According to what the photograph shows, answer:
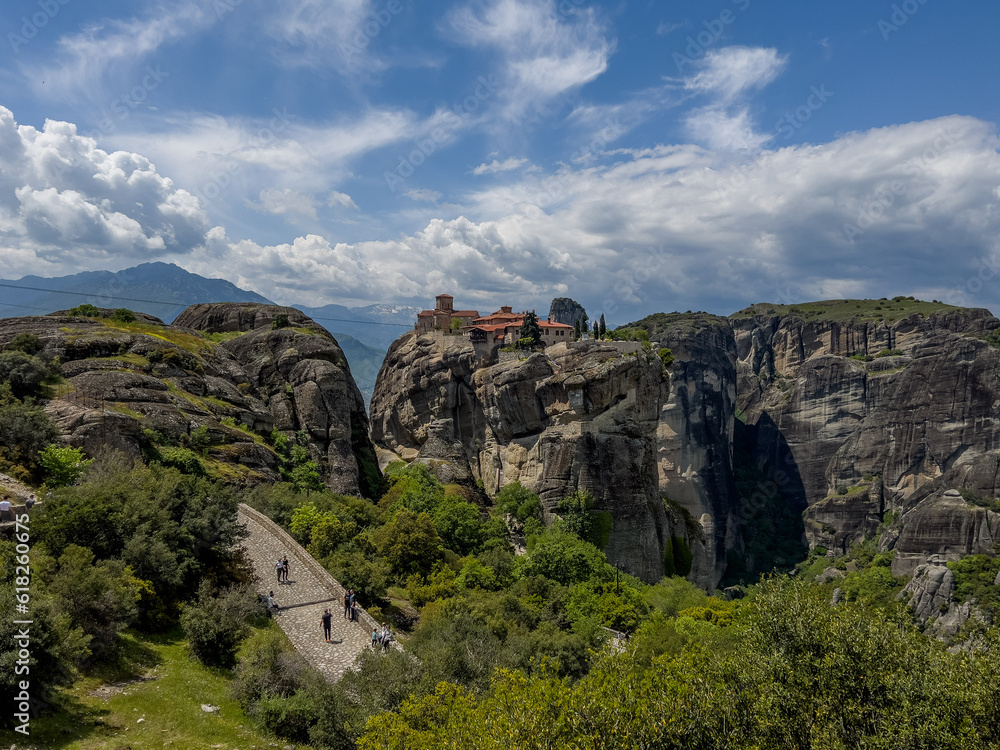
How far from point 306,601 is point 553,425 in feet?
117

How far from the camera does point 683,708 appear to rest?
11320 millimetres

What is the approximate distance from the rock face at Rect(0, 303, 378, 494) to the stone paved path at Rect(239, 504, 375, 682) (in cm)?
729

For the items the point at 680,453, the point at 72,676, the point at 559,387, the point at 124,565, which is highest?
the point at 559,387

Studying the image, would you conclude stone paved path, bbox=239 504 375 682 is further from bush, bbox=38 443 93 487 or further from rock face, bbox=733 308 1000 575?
rock face, bbox=733 308 1000 575

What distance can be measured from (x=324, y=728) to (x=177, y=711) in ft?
11.3

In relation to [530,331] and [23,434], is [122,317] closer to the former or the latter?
[23,434]

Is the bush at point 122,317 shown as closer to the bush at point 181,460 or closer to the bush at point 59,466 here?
the bush at point 181,460

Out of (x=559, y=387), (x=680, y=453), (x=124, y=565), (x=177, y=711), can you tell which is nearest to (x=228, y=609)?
(x=124, y=565)

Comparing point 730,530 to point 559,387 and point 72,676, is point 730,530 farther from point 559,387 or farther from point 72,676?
point 72,676

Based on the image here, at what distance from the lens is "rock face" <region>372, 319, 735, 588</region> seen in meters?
51.9

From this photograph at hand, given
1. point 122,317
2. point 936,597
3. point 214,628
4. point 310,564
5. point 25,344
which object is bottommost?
point 936,597

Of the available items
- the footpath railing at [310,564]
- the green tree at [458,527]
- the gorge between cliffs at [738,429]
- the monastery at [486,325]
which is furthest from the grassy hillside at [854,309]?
the footpath railing at [310,564]

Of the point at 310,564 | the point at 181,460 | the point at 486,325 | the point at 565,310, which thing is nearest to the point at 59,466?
the point at 181,460

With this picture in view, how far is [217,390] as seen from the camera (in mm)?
39312
